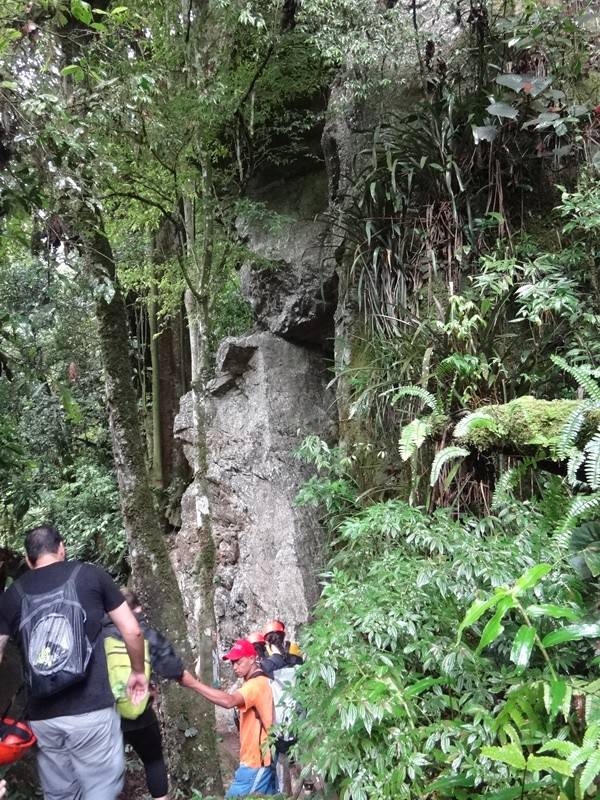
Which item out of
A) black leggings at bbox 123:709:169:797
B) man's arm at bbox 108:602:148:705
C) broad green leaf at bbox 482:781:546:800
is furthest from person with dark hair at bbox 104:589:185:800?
broad green leaf at bbox 482:781:546:800

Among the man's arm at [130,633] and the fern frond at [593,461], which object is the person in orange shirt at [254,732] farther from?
the fern frond at [593,461]

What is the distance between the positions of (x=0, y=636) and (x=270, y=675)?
4.97 feet

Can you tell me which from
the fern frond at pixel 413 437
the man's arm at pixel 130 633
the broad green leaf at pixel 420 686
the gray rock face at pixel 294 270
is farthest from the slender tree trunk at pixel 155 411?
the broad green leaf at pixel 420 686

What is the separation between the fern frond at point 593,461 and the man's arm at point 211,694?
89.0 inches

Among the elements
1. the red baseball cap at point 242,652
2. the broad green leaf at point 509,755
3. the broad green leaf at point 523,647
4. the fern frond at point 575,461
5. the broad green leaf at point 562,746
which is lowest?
the red baseball cap at point 242,652

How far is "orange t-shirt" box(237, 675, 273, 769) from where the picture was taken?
3.22 metres

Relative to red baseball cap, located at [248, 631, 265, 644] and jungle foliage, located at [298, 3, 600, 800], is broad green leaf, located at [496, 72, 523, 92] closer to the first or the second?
jungle foliage, located at [298, 3, 600, 800]

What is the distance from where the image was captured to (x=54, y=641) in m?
2.38

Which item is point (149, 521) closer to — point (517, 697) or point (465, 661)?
point (465, 661)

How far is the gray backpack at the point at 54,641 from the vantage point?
2.37 metres

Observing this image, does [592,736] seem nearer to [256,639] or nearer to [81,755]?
[81,755]

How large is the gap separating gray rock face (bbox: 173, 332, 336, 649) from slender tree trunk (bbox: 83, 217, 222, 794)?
203 centimetres

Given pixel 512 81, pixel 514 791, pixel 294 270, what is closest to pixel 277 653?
pixel 514 791

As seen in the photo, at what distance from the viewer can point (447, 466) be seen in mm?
3832
